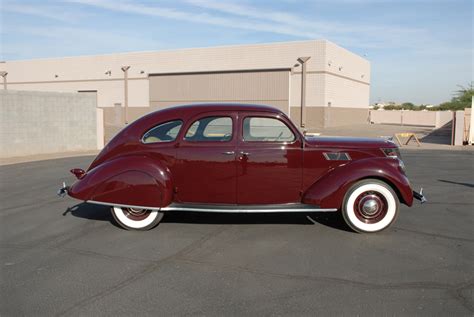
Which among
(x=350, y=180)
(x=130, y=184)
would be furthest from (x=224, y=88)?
(x=350, y=180)

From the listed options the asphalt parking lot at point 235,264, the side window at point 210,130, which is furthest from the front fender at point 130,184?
the side window at point 210,130

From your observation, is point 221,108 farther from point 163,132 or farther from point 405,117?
point 405,117

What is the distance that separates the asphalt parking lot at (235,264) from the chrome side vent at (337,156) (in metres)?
0.98

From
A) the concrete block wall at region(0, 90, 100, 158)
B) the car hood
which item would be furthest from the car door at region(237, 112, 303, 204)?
the concrete block wall at region(0, 90, 100, 158)

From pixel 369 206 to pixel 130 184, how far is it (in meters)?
3.22

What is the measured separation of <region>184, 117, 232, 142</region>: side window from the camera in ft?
20.1

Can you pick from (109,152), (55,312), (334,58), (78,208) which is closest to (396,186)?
(109,152)

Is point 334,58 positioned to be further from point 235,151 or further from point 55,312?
point 55,312

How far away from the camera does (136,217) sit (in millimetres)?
6176

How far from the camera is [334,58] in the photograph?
38.2 meters

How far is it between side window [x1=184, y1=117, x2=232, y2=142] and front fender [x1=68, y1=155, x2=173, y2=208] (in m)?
0.62

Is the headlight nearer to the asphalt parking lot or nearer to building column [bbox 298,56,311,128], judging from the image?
the asphalt parking lot

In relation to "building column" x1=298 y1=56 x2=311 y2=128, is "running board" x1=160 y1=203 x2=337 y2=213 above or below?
below

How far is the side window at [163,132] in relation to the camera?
6184mm
